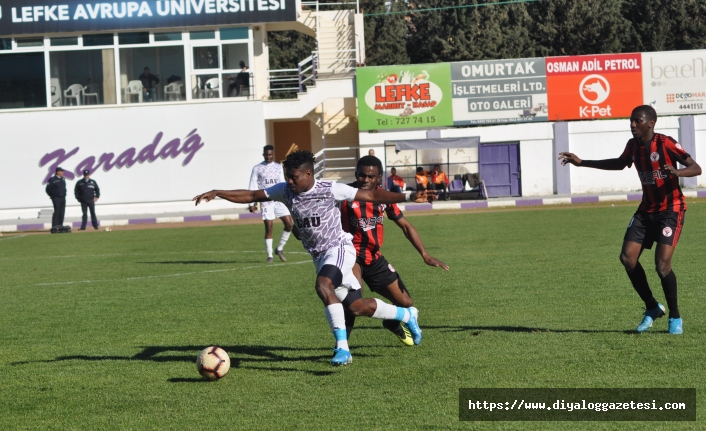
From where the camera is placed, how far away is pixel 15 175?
3900cm

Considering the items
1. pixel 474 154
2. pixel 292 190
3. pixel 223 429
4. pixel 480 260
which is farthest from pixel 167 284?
pixel 474 154

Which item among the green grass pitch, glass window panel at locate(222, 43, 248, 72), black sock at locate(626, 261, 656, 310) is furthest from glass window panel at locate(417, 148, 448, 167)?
black sock at locate(626, 261, 656, 310)

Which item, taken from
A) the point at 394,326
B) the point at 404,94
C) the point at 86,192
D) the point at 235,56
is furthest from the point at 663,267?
the point at 235,56

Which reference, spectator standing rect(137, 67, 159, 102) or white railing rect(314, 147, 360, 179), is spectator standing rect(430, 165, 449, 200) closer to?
white railing rect(314, 147, 360, 179)

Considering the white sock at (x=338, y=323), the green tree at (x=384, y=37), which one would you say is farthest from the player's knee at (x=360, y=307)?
the green tree at (x=384, y=37)

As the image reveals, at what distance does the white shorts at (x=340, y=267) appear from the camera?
7719 millimetres

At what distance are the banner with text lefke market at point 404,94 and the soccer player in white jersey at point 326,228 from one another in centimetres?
3126

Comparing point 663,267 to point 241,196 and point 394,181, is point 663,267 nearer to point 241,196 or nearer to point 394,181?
point 241,196

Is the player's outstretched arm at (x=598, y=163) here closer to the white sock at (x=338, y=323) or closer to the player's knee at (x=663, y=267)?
the player's knee at (x=663, y=267)

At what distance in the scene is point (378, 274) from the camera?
341 inches

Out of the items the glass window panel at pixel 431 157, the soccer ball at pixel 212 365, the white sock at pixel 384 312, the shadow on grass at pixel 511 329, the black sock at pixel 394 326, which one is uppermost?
the glass window panel at pixel 431 157

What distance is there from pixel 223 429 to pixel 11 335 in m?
5.18

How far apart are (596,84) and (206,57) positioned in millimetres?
16544

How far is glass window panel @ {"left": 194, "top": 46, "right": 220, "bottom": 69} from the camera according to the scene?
38.9 m
